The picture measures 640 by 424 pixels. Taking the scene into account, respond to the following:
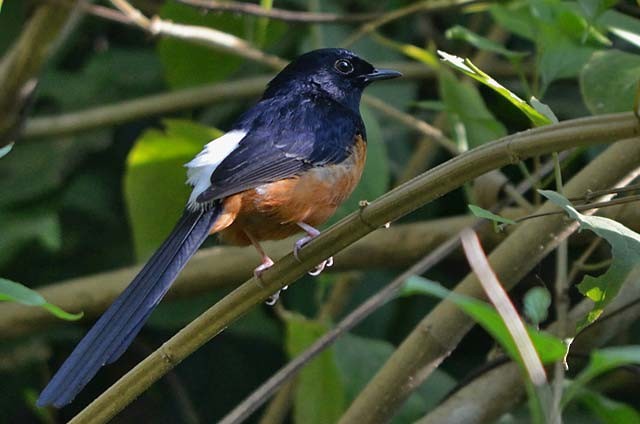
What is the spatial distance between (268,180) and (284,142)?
218 mm

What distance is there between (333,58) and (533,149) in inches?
81.1

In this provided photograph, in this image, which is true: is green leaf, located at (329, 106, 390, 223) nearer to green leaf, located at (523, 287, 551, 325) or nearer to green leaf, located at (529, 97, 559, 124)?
green leaf, located at (529, 97, 559, 124)

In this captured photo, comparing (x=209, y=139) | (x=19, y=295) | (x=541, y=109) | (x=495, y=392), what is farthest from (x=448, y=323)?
(x=19, y=295)

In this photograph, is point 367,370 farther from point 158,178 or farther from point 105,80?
point 105,80

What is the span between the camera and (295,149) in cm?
312

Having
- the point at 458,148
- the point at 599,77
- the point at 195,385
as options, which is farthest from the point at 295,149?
the point at 195,385

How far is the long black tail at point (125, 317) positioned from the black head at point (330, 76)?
0.98 m

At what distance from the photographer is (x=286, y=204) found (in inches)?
119

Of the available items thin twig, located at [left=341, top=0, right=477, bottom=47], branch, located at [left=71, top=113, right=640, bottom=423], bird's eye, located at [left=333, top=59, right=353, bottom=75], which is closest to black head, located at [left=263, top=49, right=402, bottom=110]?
bird's eye, located at [left=333, top=59, right=353, bottom=75]

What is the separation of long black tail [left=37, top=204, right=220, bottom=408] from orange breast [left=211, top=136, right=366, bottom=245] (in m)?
0.18

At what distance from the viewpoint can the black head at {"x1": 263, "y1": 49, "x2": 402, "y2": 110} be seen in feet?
12.0

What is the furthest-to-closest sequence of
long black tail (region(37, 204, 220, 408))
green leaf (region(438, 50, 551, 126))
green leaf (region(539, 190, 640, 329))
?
long black tail (region(37, 204, 220, 408)) → green leaf (region(438, 50, 551, 126)) → green leaf (region(539, 190, 640, 329))

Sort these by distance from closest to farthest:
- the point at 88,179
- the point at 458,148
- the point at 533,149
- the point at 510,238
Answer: the point at 533,149, the point at 510,238, the point at 458,148, the point at 88,179

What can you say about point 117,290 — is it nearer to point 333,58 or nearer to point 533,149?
point 333,58
